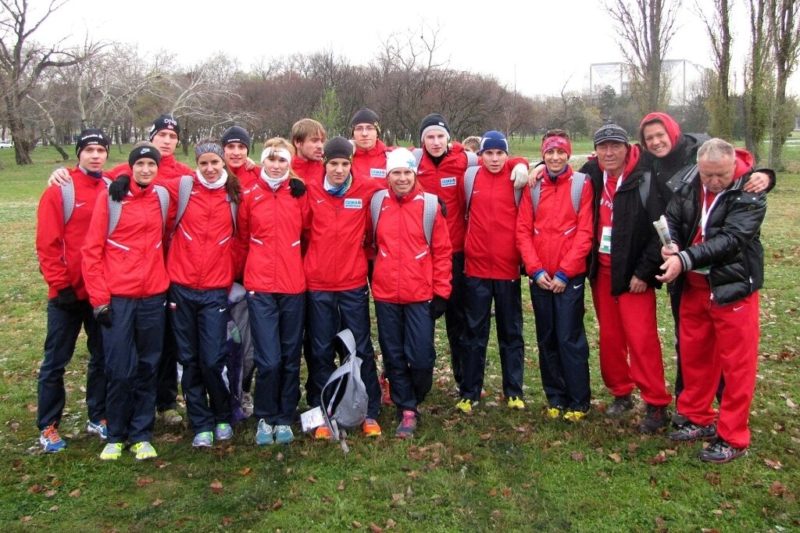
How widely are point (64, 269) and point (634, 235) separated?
446 cm

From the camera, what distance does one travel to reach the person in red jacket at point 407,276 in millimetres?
5195

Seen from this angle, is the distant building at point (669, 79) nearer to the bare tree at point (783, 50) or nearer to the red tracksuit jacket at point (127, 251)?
the bare tree at point (783, 50)

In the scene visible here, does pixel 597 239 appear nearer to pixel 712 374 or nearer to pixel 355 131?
pixel 712 374

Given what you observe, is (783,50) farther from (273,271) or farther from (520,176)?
(273,271)

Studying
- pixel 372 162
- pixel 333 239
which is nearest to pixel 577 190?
pixel 372 162

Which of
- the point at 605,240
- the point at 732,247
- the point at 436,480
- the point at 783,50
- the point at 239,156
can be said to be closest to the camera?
the point at 732,247

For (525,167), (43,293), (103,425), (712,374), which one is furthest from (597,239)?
(43,293)

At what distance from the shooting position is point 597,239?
209 inches

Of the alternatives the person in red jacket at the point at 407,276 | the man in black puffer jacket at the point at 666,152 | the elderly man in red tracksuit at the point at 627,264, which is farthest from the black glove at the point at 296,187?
the man in black puffer jacket at the point at 666,152

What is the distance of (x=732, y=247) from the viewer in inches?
175

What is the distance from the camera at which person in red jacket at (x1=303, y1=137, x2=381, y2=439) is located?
17.1 ft

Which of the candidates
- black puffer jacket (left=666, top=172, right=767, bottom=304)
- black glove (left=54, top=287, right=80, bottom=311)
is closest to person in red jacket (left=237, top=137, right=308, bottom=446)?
black glove (left=54, top=287, right=80, bottom=311)

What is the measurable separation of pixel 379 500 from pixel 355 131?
328cm

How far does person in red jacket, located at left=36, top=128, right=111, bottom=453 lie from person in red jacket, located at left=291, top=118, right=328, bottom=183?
5.12 feet
